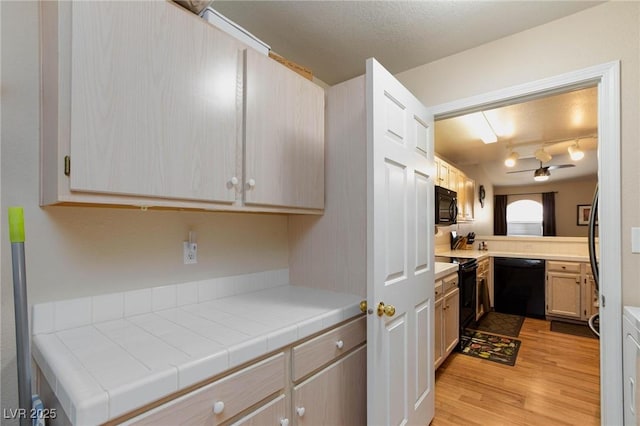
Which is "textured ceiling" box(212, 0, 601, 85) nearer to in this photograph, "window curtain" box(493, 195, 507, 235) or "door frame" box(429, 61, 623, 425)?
"door frame" box(429, 61, 623, 425)

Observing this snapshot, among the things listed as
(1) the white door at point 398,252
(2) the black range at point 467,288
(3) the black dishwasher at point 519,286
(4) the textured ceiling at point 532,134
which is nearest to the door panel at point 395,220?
(1) the white door at point 398,252

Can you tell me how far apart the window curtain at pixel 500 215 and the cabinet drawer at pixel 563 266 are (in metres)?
2.13

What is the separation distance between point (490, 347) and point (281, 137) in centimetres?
302

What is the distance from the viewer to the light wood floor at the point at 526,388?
1.98 metres

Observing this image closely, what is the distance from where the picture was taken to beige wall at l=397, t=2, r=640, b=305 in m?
1.43

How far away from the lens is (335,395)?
1339 millimetres

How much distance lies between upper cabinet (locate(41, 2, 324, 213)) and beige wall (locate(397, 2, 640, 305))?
115cm

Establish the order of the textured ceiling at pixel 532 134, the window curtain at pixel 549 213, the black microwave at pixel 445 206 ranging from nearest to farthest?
the textured ceiling at pixel 532 134
the black microwave at pixel 445 206
the window curtain at pixel 549 213

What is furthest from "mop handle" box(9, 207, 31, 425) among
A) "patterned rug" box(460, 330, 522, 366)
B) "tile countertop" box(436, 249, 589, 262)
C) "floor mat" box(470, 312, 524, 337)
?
"floor mat" box(470, 312, 524, 337)

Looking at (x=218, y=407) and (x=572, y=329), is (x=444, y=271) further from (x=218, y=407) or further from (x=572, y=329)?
(x=572, y=329)

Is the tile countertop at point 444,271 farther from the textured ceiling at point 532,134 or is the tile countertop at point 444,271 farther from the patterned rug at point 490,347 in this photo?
the textured ceiling at point 532,134

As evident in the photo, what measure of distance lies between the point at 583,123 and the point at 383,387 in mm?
3483

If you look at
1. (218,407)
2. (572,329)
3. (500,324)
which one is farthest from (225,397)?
(572,329)

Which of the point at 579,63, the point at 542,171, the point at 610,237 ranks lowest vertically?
the point at 610,237
